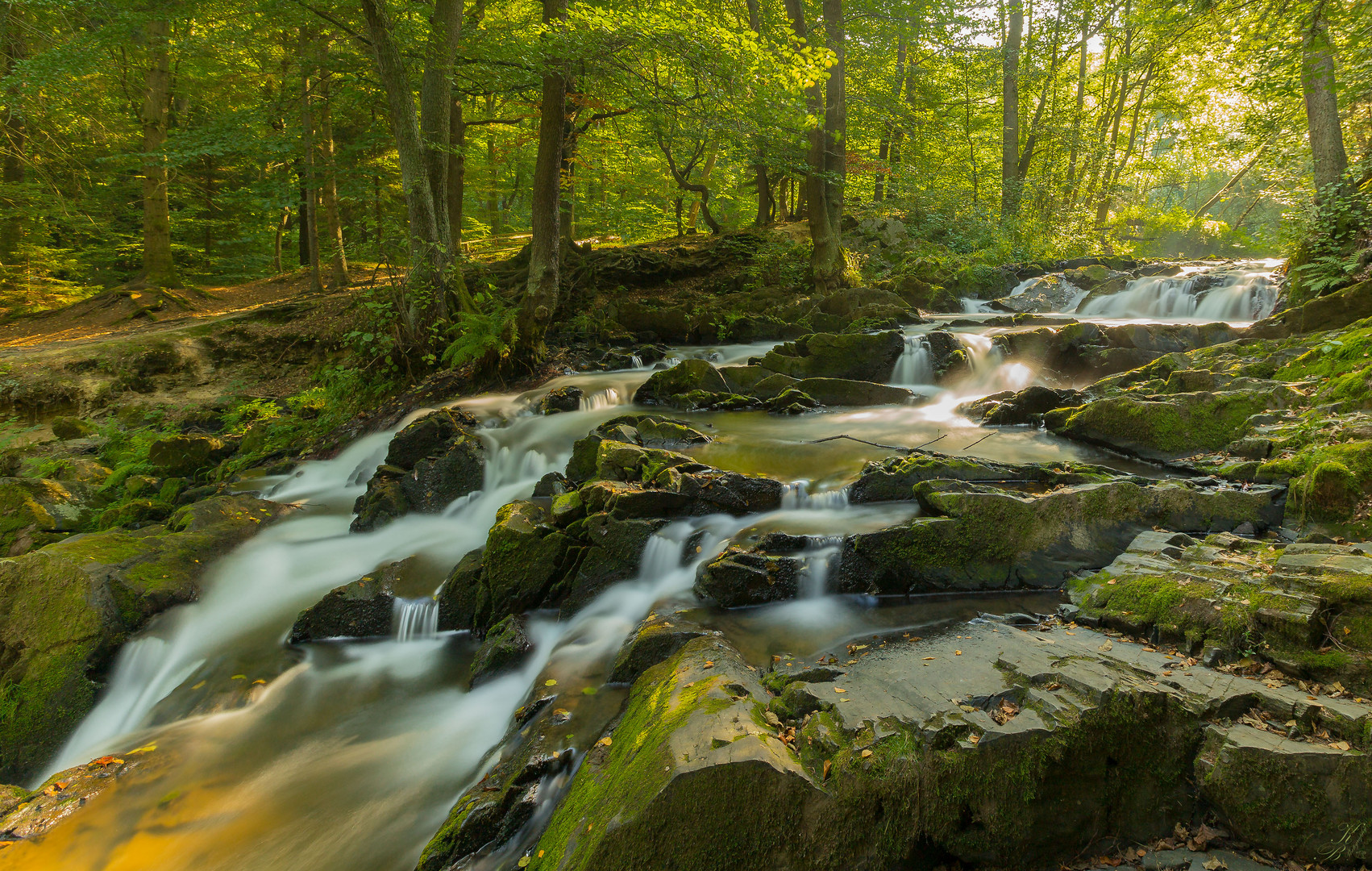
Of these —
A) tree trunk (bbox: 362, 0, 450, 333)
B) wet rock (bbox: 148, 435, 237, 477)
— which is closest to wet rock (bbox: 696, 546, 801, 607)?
tree trunk (bbox: 362, 0, 450, 333)

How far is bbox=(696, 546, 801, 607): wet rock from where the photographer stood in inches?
201

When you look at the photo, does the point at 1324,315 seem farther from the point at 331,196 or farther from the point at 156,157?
the point at 156,157

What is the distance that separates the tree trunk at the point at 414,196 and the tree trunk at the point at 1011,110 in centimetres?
1761

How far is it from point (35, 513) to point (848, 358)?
38.1 ft

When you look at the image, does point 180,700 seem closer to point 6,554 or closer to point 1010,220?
point 6,554

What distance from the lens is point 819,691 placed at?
3252mm

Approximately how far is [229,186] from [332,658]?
1996 cm

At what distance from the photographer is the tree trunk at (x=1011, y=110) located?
19641 millimetres

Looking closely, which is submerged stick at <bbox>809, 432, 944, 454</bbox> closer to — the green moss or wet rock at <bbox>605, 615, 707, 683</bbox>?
wet rock at <bbox>605, 615, 707, 683</bbox>

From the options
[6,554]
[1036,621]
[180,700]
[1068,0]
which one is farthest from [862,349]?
[1068,0]

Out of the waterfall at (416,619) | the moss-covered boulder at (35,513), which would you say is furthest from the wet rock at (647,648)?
the moss-covered boulder at (35,513)

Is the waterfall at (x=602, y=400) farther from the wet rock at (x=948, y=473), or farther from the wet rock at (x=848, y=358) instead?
the wet rock at (x=948, y=473)

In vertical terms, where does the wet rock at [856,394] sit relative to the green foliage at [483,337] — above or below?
below

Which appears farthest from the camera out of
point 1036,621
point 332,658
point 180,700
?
point 332,658
